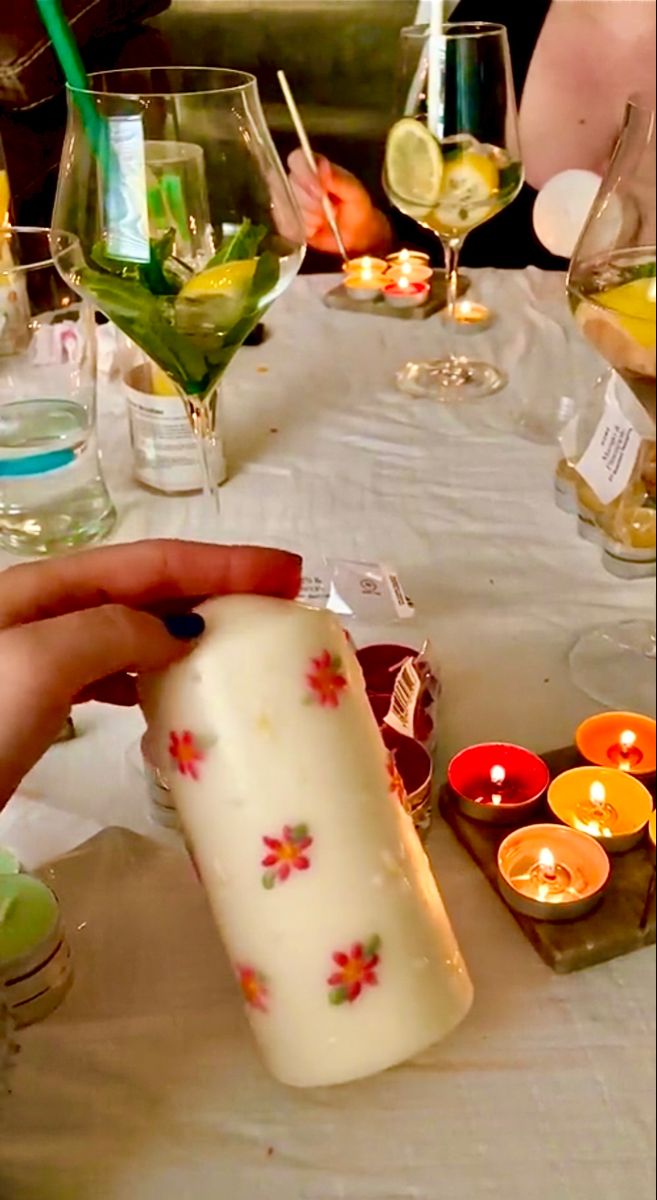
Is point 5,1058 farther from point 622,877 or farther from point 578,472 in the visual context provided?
point 578,472

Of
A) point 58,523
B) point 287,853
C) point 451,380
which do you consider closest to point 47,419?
point 58,523

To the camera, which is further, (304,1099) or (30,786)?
(30,786)

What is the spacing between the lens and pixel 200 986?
33 cm

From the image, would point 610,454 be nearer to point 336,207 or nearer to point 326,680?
point 326,680

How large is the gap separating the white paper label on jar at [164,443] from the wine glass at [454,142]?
0.18m

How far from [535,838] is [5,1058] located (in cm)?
17

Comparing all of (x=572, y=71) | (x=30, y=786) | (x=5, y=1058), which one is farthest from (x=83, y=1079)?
(x=572, y=71)

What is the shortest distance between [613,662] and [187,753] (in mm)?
232

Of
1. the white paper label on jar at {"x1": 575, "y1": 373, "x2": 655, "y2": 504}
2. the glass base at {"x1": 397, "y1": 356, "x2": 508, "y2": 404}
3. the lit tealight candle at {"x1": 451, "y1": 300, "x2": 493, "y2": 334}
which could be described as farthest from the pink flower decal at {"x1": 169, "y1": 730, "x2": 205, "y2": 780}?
the lit tealight candle at {"x1": 451, "y1": 300, "x2": 493, "y2": 334}

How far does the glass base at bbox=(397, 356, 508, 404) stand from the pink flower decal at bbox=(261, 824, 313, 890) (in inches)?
19.1

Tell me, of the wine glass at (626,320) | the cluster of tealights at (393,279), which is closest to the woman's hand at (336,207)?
the cluster of tealights at (393,279)

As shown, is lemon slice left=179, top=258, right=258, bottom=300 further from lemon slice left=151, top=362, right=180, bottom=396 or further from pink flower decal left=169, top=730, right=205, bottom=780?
pink flower decal left=169, top=730, right=205, bottom=780

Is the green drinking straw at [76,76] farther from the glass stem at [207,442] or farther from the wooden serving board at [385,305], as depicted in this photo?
the wooden serving board at [385,305]

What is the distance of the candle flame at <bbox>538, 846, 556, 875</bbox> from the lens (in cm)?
35
